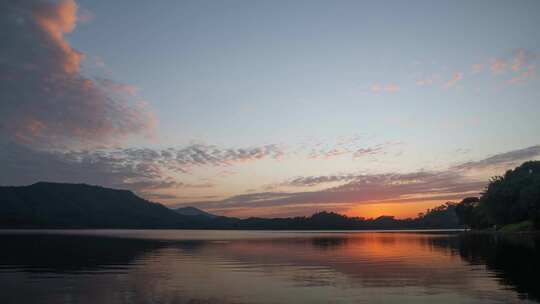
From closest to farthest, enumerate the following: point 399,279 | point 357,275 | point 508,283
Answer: point 508,283, point 399,279, point 357,275

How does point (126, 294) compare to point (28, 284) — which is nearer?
point (126, 294)

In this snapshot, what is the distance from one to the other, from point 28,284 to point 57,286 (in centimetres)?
316

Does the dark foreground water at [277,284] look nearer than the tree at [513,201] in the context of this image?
Yes

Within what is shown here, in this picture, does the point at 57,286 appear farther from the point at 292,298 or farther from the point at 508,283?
the point at 508,283

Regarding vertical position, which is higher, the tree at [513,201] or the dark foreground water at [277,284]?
the tree at [513,201]

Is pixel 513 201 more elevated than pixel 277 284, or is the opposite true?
pixel 513 201

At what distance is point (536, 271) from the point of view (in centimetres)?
3912

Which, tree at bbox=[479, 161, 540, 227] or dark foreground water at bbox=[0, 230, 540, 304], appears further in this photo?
tree at bbox=[479, 161, 540, 227]

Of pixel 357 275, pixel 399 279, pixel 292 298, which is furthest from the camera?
pixel 357 275

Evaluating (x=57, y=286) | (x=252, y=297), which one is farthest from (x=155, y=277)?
(x=252, y=297)

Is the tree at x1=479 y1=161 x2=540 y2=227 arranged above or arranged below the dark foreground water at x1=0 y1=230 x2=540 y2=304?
above

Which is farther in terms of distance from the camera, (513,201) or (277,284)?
(513,201)

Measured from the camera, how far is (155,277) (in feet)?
127

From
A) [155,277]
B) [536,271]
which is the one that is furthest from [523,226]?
[155,277]
